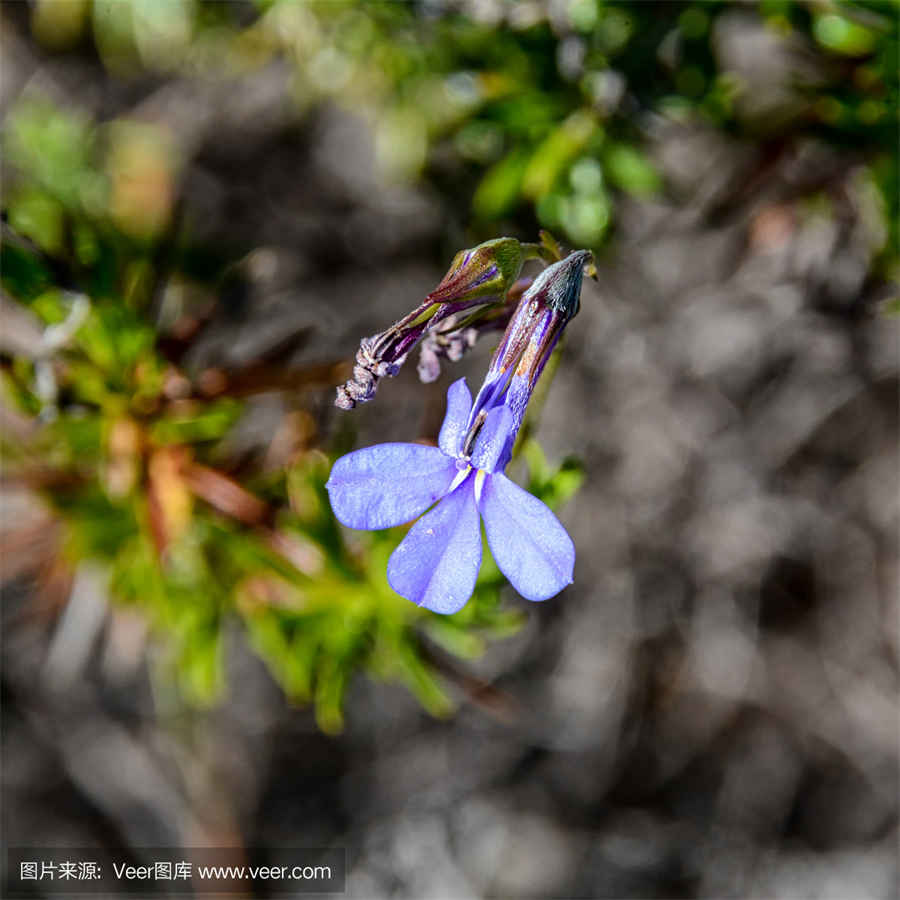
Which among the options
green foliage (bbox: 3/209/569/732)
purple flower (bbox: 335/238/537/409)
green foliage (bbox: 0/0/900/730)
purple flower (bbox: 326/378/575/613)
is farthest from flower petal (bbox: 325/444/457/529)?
green foliage (bbox: 3/209/569/732)

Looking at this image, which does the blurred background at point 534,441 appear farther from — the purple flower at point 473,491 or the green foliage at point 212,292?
the purple flower at point 473,491

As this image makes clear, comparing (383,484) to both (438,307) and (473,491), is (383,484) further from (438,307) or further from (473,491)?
(438,307)

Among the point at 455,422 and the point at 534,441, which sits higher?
the point at 455,422

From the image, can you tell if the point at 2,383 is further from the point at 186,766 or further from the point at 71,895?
the point at 71,895

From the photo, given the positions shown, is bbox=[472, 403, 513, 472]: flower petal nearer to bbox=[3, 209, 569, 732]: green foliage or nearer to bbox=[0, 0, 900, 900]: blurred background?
bbox=[3, 209, 569, 732]: green foliage

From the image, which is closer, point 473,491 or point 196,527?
point 473,491

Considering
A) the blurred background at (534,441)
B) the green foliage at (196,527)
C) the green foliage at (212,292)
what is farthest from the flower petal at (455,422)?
the blurred background at (534,441)

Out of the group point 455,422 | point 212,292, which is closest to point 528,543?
point 455,422
